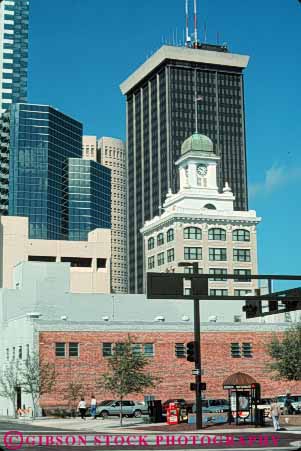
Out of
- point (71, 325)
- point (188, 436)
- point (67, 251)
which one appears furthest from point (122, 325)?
point (67, 251)

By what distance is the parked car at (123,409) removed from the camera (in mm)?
66750

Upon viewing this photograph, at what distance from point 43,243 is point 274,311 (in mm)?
144218

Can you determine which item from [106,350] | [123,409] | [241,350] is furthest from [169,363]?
[123,409]

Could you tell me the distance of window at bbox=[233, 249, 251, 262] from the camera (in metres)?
147

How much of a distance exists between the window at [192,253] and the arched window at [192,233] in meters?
1.89

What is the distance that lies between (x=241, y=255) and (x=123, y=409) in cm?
8192

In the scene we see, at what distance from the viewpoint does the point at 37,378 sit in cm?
6912

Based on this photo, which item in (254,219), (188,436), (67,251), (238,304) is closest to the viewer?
(188,436)

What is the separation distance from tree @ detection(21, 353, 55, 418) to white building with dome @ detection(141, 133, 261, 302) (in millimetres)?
69694

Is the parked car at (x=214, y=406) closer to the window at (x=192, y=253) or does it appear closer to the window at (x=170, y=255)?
the window at (x=192, y=253)

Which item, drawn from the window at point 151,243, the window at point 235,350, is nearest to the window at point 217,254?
the window at point 151,243

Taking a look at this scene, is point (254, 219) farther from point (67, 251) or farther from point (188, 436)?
point (188, 436)

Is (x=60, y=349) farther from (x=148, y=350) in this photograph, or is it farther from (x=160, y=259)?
(x=160, y=259)

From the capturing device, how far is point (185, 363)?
79312 millimetres
